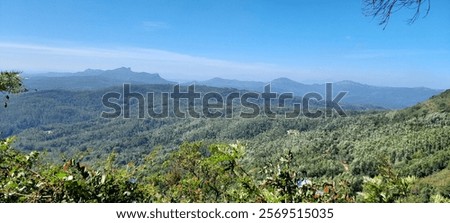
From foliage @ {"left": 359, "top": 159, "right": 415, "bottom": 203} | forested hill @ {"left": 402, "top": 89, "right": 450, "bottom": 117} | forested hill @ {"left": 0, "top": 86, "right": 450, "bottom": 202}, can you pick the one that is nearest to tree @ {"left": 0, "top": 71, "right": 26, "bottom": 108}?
forested hill @ {"left": 0, "top": 86, "right": 450, "bottom": 202}

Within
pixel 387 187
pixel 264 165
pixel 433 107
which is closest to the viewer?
pixel 387 187

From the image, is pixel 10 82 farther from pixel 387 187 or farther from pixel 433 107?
pixel 433 107

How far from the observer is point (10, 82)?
3.20 meters

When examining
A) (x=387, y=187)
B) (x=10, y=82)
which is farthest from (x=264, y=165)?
(x=10, y=82)

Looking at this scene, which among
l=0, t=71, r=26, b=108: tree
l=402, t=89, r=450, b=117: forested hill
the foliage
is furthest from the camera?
l=402, t=89, r=450, b=117: forested hill

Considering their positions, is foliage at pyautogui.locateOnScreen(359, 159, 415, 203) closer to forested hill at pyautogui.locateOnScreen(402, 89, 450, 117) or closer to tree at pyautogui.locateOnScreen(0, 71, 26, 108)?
tree at pyautogui.locateOnScreen(0, 71, 26, 108)

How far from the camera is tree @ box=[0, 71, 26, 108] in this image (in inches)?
125

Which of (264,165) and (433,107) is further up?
(264,165)

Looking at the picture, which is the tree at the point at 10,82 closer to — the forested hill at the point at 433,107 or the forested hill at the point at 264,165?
the forested hill at the point at 264,165

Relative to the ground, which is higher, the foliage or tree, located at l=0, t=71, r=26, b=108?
tree, located at l=0, t=71, r=26, b=108

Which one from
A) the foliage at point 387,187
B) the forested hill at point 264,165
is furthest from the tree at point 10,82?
the foliage at point 387,187

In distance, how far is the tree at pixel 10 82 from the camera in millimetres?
3176

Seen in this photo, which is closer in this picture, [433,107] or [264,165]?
[264,165]

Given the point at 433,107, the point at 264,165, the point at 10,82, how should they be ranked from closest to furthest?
the point at 264,165 → the point at 10,82 → the point at 433,107
